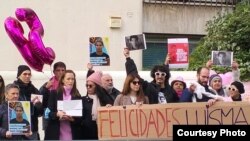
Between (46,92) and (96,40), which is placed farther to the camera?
(96,40)

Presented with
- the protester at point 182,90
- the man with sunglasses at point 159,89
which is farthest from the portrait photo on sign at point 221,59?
the man with sunglasses at point 159,89

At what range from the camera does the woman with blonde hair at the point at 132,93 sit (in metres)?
7.25

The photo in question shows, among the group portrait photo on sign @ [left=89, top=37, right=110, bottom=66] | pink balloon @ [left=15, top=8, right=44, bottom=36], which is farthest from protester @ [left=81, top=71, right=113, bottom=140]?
pink balloon @ [left=15, top=8, right=44, bottom=36]

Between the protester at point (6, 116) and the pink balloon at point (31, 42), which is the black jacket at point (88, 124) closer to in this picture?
the protester at point (6, 116)

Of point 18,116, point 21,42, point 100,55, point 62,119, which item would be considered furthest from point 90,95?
point 21,42

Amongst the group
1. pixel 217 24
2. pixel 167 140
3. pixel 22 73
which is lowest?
pixel 167 140

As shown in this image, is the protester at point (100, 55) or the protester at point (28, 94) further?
the protester at point (100, 55)

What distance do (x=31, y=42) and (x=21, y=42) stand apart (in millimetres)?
200

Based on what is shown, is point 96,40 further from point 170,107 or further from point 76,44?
point 76,44

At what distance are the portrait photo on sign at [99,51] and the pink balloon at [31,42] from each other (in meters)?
1.32

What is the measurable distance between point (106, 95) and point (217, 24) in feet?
18.4

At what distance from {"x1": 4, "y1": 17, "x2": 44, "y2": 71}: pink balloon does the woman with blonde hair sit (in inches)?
105

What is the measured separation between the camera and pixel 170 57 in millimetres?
8742

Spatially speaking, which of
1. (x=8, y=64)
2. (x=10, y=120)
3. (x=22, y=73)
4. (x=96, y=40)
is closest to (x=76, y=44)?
(x=8, y=64)
